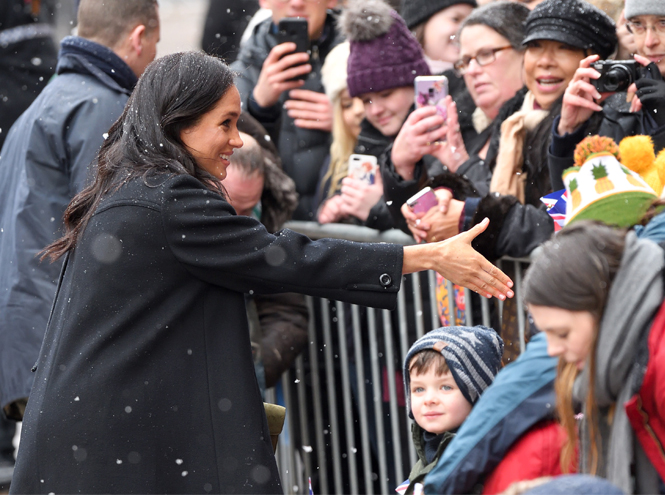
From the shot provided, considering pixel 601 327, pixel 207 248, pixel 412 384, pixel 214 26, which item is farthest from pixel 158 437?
pixel 214 26

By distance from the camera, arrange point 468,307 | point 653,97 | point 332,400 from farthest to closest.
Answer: point 332,400, point 468,307, point 653,97

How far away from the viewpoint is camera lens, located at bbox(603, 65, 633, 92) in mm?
3934

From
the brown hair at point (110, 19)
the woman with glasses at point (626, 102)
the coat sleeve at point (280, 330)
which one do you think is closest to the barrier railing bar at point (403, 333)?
the coat sleeve at point (280, 330)

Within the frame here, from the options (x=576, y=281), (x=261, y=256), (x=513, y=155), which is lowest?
(x=576, y=281)

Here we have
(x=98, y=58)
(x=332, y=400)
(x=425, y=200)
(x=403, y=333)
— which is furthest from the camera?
(x=332, y=400)

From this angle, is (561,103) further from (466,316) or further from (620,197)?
(620,197)

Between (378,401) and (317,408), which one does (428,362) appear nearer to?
(378,401)

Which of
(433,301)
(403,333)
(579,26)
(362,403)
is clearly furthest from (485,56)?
(362,403)

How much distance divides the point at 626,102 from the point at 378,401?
184 cm

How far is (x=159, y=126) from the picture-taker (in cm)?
327

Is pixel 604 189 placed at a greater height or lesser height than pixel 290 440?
greater

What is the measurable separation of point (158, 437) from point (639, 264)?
1.54m

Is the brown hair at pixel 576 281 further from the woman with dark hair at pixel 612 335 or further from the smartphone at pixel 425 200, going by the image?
the smartphone at pixel 425 200

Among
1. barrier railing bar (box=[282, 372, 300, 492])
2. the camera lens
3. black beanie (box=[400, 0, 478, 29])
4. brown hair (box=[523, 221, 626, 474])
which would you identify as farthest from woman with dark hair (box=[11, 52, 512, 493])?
black beanie (box=[400, 0, 478, 29])
